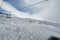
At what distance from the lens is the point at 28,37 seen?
1535 millimetres

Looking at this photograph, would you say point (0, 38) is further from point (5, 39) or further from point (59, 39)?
point (59, 39)

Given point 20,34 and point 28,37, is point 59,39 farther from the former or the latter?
point 20,34

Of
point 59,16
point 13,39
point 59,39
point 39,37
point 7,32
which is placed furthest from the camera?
point 59,16

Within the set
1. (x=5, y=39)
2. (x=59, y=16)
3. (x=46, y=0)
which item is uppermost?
(x=46, y=0)

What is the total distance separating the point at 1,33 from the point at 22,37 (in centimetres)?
24

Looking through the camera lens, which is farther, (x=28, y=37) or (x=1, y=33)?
(x=1, y=33)

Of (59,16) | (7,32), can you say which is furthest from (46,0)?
(7,32)

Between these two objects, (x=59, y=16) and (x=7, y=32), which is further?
(x=59, y=16)

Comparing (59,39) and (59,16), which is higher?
(59,16)

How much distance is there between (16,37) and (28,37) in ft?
0.37

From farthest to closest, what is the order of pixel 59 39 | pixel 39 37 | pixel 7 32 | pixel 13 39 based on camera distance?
A: pixel 7 32 < pixel 39 37 < pixel 13 39 < pixel 59 39

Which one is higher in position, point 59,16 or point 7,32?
point 59,16

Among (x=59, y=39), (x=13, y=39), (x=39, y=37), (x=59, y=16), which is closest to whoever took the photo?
(x=59, y=39)

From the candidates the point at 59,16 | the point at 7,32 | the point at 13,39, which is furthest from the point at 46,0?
the point at 13,39
